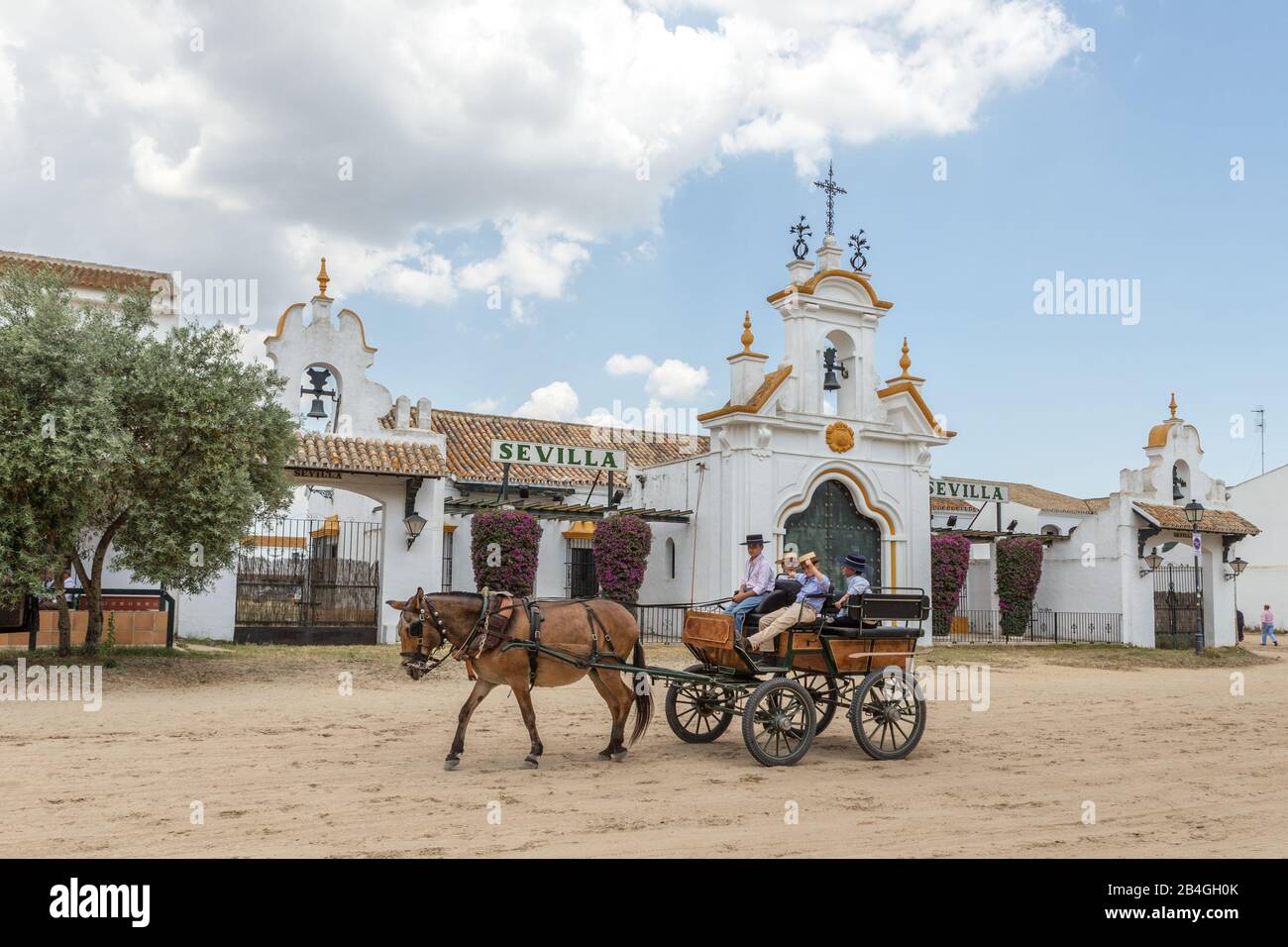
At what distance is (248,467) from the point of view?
15.5m

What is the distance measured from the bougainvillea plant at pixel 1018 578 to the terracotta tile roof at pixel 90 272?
2150 centimetres

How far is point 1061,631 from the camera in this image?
28.3 m

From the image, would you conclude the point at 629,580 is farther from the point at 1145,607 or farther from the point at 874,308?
the point at 1145,607

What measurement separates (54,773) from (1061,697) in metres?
13.3

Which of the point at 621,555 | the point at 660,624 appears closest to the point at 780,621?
the point at 621,555

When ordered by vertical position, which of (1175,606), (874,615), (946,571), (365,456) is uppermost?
(365,456)

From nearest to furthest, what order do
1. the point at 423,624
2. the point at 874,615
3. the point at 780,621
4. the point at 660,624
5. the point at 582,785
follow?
the point at 582,785
the point at 423,624
the point at 780,621
the point at 874,615
the point at 660,624

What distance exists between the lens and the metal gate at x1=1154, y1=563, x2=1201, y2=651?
2788 cm

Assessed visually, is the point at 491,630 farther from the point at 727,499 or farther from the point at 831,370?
the point at 831,370

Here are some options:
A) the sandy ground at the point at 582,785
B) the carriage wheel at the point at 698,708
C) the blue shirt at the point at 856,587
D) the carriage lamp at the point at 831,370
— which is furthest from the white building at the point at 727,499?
the blue shirt at the point at 856,587

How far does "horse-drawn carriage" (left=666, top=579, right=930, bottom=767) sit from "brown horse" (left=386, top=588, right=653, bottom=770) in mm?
656

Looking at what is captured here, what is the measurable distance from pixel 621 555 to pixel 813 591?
12.9m
